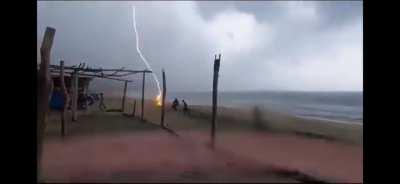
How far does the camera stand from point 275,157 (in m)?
12.7

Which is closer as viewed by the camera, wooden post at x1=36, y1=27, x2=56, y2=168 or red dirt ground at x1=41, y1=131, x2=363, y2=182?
wooden post at x1=36, y1=27, x2=56, y2=168

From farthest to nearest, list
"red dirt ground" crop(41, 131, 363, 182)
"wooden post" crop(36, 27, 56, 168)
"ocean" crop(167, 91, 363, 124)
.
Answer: "ocean" crop(167, 91, 363, 124) < "red dirt ground" crop(41, 131, 363, 182) < "wooden post" crop(36, 27, 56, 168)

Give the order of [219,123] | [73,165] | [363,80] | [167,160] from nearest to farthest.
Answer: [363,80]
[73,165]
[167,160]
[219,123]

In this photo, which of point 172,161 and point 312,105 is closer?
point 172,161

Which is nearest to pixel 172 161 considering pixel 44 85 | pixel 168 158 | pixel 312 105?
pixel 168 158

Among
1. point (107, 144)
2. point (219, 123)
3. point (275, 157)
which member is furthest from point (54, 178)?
point (219, 123)

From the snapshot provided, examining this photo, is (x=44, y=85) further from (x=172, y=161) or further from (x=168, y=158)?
(x=168, y=158)

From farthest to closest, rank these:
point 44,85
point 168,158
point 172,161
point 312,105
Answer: point 312,105 < point 168,158 < point 172,161 < point 44,85

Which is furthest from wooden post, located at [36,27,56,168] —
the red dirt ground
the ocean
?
the ocean

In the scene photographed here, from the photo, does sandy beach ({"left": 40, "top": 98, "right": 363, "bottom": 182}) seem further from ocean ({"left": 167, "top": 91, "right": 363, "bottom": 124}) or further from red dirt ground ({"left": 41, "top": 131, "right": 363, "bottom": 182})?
ocean ({"left": 167, "top": 91, "right": 363, "bottom": 124})

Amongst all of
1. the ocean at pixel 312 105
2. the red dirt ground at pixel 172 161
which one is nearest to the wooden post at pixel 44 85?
the red dirt ground at pixel 172 161

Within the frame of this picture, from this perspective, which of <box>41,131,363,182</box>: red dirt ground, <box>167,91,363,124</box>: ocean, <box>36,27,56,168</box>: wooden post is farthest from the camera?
<box>167,91,363,124</box>: ocean
